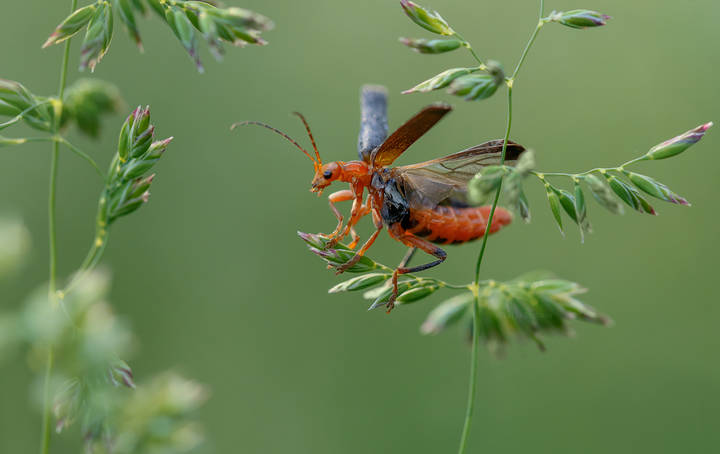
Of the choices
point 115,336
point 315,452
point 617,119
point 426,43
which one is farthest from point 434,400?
point 115,336

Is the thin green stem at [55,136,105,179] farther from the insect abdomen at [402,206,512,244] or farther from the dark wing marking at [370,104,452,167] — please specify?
the insect abdomen at [402,206,512,244]

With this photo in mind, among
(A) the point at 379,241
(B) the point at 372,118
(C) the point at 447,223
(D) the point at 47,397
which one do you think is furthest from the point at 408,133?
(A) the point at 379,241

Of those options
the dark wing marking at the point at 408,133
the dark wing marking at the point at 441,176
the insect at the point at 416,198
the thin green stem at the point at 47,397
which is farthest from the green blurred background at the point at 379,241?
the thin green stem at the point at 47,397

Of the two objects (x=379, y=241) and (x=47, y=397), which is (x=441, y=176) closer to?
(x=47, y=397)


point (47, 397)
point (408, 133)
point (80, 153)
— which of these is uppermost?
point (80, 153)

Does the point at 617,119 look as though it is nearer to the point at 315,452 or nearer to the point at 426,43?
the point at 315,452

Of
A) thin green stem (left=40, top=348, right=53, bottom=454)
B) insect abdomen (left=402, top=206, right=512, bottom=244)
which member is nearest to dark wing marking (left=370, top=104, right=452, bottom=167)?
insect abdomen (left=402, top=206, right=512, bottom=244)
